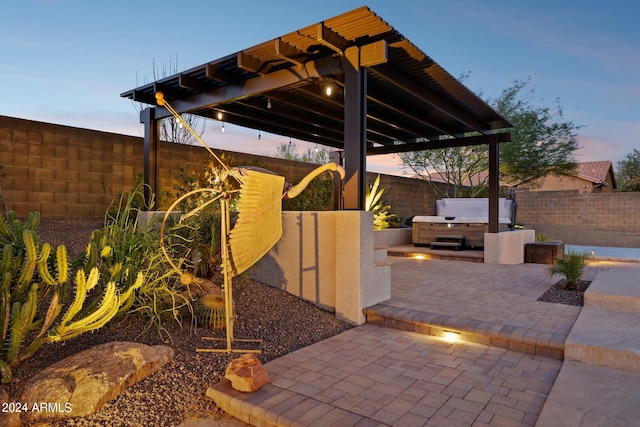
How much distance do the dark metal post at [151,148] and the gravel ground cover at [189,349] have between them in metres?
2.50

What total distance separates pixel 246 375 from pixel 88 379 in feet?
2.98

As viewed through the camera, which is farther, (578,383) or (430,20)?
(430,20)

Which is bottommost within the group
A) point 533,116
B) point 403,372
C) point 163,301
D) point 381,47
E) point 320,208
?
point 403,372

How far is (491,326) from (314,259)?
6.15 feet

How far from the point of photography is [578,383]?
2492 millimetres

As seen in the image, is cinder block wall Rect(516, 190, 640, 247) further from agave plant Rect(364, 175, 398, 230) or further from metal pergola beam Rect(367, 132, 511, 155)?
metal pergola beam Rect(367, 132, 511, 155)

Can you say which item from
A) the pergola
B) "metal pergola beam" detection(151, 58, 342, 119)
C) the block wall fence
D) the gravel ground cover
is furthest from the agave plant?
the gravel ground cover

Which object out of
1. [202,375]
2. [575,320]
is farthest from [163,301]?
[575,320]

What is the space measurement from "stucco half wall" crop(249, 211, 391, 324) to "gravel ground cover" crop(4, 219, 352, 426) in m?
0.16

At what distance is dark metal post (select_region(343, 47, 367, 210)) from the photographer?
421 centimetres

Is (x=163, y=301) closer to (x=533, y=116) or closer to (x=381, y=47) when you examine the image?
(x=381, y=47)

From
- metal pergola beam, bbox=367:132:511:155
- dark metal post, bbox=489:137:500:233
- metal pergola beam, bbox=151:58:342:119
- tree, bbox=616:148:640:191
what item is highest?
tree, bbox=616:148:640:191

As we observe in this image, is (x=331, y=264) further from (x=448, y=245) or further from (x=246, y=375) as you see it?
(x=448, y=245)

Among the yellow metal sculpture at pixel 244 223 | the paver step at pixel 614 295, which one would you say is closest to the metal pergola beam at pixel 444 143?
the paver step at pixel 614 295
